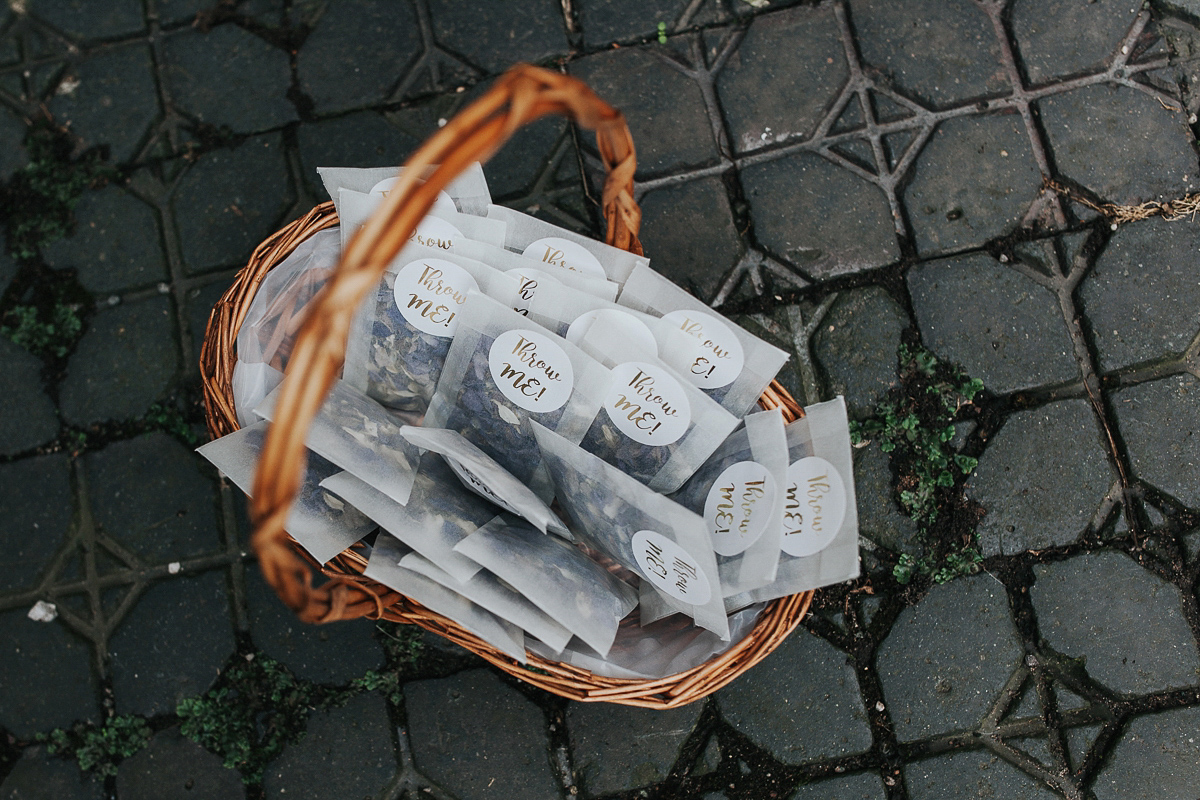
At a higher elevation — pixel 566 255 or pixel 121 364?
pixel 566 255

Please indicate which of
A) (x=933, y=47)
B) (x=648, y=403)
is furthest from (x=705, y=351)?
(x=933, y=47)

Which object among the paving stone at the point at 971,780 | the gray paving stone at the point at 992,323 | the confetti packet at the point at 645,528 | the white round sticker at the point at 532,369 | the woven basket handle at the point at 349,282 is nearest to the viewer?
the woven basket handle at the point at 349,282

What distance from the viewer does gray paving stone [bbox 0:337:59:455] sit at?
6.56 ft

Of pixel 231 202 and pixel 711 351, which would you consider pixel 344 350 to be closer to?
pixel 711 351

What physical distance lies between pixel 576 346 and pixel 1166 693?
169 cm

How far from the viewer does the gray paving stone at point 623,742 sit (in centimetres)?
184

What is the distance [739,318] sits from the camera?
197 cm

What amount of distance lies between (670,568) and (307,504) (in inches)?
26.1

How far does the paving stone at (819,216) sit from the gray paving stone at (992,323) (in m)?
0.15

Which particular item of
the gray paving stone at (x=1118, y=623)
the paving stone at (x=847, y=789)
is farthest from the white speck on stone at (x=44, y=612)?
the gray paving stone at (x=1118, y=623)

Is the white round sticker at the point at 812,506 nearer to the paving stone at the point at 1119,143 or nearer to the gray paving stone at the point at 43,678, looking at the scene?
the paving stone at the point at 1119,143

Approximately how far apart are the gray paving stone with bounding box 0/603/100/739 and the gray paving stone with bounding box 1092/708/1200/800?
98.0 inches

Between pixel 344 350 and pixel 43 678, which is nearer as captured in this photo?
pixel 344 350

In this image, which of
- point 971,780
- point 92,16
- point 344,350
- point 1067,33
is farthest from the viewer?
point 92,16
